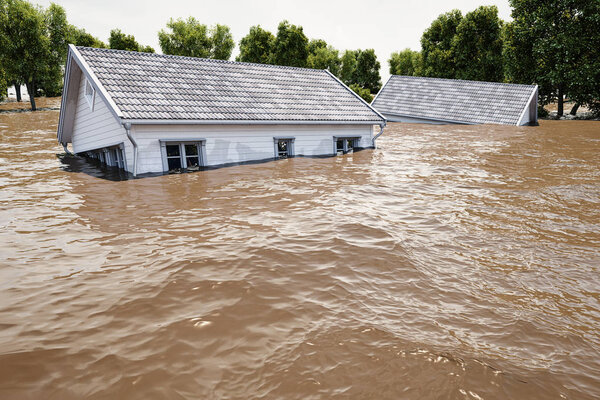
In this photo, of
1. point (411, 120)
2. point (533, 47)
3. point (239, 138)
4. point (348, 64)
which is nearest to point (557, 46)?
point (533, 47)

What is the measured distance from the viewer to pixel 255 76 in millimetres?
16078

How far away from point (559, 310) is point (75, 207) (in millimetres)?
8870

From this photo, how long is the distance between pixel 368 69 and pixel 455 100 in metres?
39.9

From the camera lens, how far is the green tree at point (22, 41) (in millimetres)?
34406

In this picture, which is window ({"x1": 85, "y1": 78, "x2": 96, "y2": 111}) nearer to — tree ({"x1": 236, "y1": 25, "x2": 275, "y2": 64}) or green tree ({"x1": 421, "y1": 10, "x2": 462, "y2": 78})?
tree ({"x1": 236, "y1": 25, "x2": 275, "y2": 64})

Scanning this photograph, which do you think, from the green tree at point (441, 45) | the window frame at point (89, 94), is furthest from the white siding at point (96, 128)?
the green tree at point (441, 45)

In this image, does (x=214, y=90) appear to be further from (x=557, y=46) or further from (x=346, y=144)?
(x=557, y=46)

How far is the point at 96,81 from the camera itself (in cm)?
1130

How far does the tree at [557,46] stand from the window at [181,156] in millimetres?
32703

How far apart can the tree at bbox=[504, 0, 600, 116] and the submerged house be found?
2447 cm

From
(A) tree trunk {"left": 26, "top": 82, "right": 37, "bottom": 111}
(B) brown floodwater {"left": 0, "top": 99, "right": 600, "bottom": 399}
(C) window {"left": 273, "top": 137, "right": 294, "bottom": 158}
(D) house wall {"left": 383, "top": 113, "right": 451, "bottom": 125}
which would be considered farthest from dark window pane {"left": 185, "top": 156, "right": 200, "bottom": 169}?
(A) tree trunk {"left": 26, "top": 82, "right": 37, "bottom": 111}

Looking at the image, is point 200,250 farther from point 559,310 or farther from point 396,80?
point 396,80

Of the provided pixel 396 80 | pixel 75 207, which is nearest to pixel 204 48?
pixel 396 80

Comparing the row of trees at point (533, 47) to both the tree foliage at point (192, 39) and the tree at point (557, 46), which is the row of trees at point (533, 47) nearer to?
the tree at point (557, 46)
